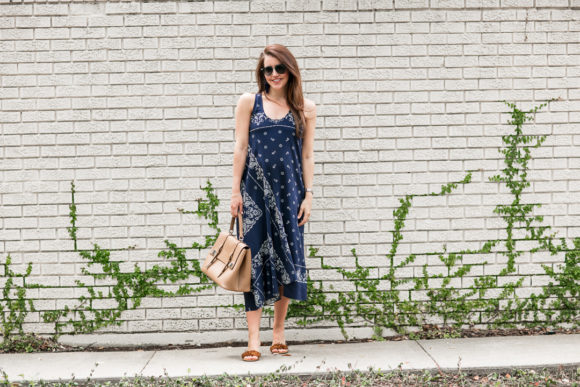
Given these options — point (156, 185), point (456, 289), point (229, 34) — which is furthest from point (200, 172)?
point (456, 289)

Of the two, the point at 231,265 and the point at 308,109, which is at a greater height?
the point at 308,109

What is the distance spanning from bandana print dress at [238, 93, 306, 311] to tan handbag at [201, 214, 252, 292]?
20 centimetres

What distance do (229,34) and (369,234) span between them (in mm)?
1934

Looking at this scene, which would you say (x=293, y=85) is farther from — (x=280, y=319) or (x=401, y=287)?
(x=401, y=287)

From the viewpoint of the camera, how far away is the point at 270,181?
3889mm

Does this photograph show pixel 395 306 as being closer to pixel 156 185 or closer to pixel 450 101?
pixel 450 101

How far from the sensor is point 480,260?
454 centimetres

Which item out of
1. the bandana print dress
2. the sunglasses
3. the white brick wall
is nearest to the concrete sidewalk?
the white brick wall

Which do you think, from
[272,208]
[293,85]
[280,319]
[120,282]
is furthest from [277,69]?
[120,282]

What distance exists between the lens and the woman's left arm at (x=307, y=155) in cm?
398

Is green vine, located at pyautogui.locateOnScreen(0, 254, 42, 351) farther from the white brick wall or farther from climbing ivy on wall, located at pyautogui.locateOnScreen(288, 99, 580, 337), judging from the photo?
climbing ivy on wall, located at pyautogui.locateOnScreen(288, 99, 580, 337)

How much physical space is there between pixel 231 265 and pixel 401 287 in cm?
156

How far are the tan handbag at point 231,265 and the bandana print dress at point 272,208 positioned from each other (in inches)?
7.8

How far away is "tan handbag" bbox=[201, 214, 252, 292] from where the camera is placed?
12.0 ft
